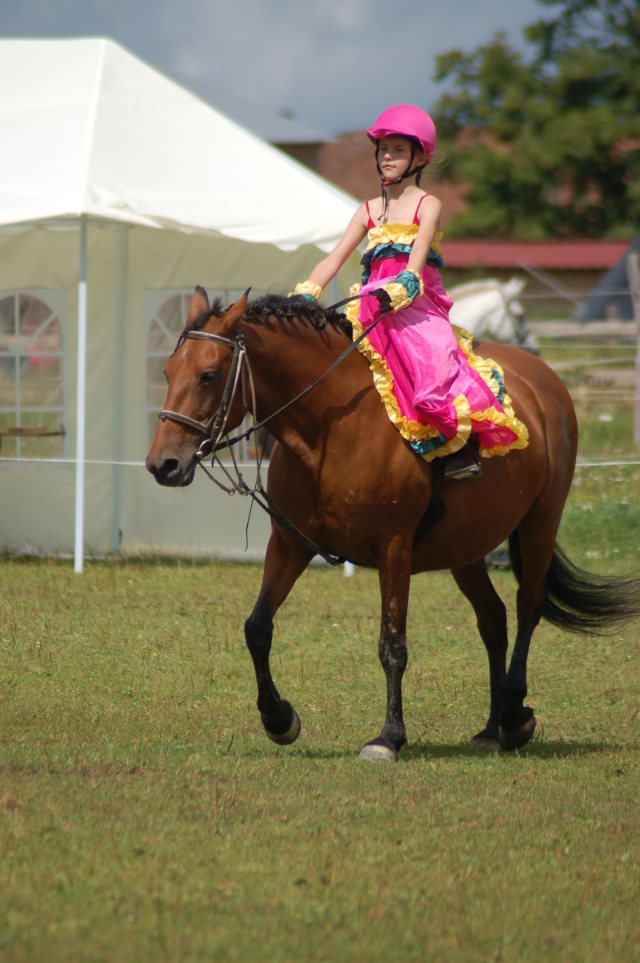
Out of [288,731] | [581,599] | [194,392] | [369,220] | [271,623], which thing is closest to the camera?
[194,392]

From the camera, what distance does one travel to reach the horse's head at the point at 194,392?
540 centimetres

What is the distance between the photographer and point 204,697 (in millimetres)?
7539

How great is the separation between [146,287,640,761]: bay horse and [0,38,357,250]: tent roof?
539 cm

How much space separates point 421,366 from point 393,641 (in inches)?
50.6

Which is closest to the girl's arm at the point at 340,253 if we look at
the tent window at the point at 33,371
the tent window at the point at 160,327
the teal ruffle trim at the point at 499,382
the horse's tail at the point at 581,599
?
the teal ruffle trim at the point at 499,382

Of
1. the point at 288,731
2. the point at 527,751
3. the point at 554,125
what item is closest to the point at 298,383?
the point at 288,731

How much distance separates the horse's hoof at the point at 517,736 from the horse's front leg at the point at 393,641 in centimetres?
76

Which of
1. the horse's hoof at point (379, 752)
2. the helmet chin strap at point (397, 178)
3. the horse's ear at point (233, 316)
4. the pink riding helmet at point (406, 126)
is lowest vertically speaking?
the horse's hoof at point (379, 752)

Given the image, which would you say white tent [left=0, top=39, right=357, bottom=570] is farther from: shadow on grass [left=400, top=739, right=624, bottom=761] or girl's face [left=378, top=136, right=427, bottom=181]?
shadow on grass [left=400, top=739, right=624, bottom=761]

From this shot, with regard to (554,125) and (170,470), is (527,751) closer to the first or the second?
(170,470)

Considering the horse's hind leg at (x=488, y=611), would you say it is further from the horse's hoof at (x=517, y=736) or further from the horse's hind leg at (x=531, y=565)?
the horse's hoof at (x=517, y=736)

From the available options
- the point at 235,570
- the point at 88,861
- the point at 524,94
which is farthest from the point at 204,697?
the point at 524,94

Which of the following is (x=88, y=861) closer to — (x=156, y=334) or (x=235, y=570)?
(x=235, y=570)

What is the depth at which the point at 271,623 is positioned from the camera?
6.07 m
